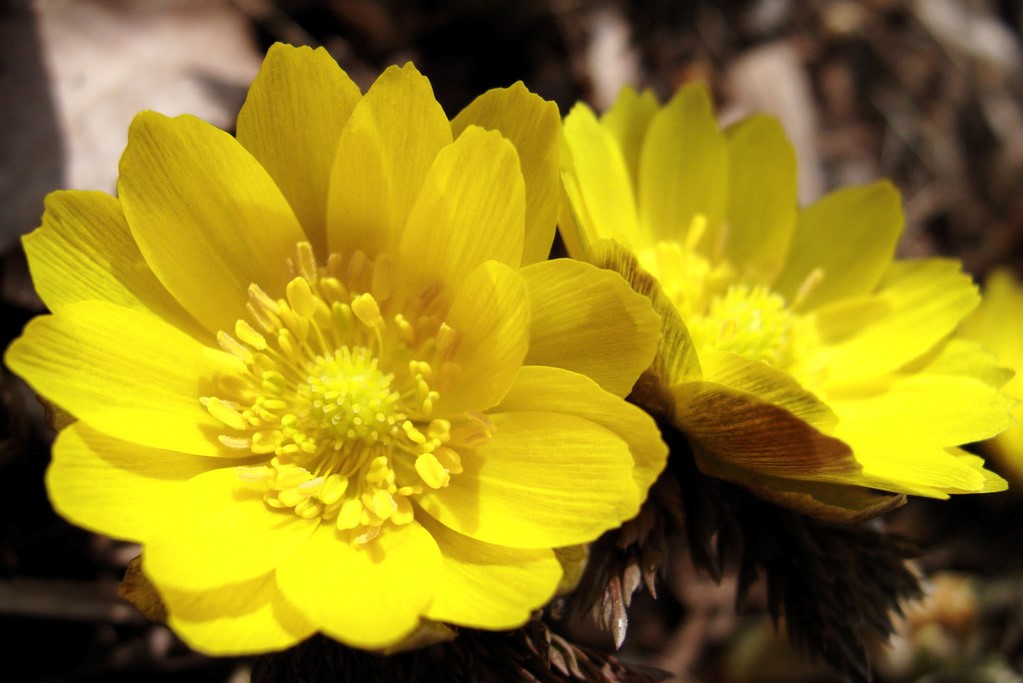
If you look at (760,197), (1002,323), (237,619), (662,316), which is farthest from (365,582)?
(1002,323)

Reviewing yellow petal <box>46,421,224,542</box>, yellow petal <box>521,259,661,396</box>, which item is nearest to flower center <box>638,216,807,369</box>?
yellow petal <box>521,259,661,396</box>

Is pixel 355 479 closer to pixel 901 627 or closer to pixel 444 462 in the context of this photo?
pixel 444 462

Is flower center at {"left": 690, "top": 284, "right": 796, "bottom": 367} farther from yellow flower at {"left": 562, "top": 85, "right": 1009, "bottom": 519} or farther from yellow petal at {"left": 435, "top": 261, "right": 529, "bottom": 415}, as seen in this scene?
yellow petal at {"left": 435, "top": 261, "right": 529, "bottom": 415}

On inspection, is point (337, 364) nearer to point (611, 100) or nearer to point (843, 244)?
point (843, 244)

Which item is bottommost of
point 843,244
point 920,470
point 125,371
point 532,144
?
point 125,371

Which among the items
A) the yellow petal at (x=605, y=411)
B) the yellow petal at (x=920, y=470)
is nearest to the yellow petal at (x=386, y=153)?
the yellow petal at (x=605, y=411)

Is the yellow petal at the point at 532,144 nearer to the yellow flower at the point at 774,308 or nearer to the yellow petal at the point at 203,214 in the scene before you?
the yellow flower at the point at 774,308

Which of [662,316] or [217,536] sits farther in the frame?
[662,316]
